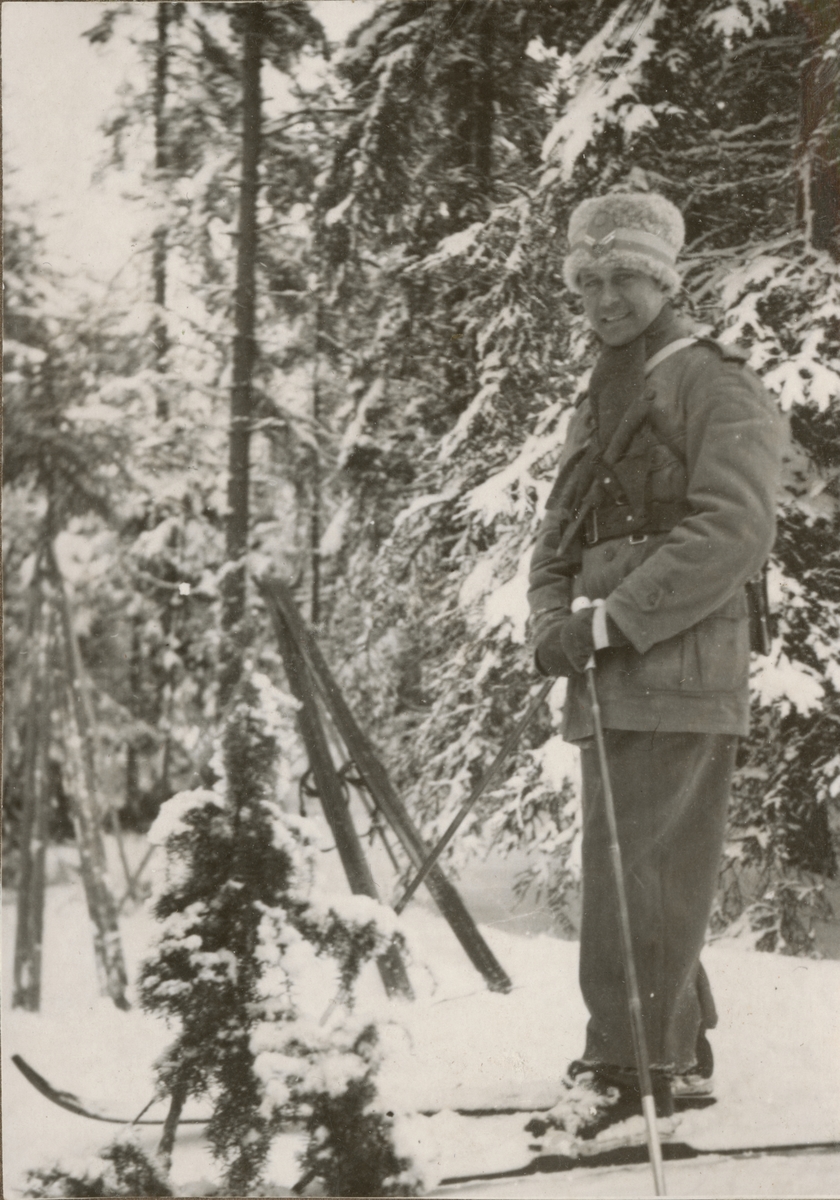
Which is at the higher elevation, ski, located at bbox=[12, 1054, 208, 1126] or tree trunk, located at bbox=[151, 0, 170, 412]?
tree trunk, located at bbox=[151, 0, 170, 412]

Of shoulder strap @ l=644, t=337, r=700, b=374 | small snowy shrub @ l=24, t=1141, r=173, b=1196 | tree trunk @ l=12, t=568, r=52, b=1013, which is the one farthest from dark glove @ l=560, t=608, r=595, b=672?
small snowy shrub @ l=24, t=1141, r=173, b=1196

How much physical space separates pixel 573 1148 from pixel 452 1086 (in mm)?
265

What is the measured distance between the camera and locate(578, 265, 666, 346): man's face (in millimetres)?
2123

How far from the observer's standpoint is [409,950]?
2260 millimetres

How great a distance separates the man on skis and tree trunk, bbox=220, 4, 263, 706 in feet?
2.40

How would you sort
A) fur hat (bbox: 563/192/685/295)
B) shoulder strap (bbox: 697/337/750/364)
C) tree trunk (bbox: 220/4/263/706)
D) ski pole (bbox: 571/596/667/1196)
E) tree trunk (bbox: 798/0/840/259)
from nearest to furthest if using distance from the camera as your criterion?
ski pole (bbox: 571/596/667/1196), shoulder strap (bbox: 697/337/750/364), fur hat (bbox: 563/192/685/295), tree trunk (bbox: 798/0/840/259), tree trunk (bbox: 220/4/263/706)

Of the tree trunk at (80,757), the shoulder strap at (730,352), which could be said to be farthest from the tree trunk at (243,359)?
the shoulder strap at (730,352)

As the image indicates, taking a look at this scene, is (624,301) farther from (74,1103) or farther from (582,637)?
(74,1103)

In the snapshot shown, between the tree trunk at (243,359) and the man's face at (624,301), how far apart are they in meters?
0.82

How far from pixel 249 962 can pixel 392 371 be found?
1.36m

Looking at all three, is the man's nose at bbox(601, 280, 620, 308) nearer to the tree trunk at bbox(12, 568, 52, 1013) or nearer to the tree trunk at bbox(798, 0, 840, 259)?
the tree trunk at bbox(798, 0, 840, 259)

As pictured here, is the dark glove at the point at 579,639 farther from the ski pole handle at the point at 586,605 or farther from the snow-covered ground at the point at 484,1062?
the snow-covered ground at the point at 484,1062

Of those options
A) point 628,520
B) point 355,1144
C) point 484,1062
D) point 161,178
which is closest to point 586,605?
point 628,520

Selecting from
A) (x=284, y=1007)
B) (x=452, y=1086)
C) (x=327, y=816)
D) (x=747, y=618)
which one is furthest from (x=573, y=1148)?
(x=747, y=618)
